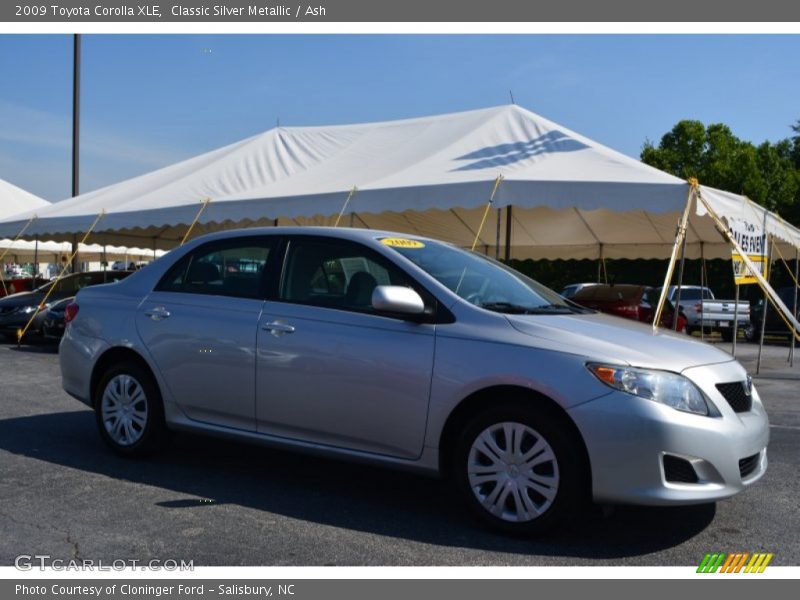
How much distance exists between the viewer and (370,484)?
536 centimetres

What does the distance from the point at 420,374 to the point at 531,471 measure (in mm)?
786

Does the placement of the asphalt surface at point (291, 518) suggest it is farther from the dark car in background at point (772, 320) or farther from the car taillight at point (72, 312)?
the dark car in background at point (772, 320)

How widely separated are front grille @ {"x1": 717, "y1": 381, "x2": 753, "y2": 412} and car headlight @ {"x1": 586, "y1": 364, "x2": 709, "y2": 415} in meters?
0.28

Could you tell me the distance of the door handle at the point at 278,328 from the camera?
5.04 m

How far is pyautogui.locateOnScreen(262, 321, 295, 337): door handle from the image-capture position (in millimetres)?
5035

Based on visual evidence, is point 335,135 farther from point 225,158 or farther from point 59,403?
point 59,403

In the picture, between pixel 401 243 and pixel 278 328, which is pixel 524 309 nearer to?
pixel 401 243

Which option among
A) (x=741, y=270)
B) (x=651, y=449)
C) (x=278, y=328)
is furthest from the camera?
(x=741, y=270)

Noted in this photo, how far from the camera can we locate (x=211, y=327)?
5.38m

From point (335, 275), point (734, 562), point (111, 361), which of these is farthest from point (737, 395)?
point (111, 361)

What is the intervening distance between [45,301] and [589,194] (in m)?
10.2

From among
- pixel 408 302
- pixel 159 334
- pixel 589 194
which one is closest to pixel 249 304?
pixel 159 334

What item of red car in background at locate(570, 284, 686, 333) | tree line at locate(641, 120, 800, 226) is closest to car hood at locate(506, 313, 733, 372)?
red car in background at locate(570, 284, 686, 333)

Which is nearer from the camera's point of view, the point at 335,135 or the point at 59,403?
the point at 59,403
